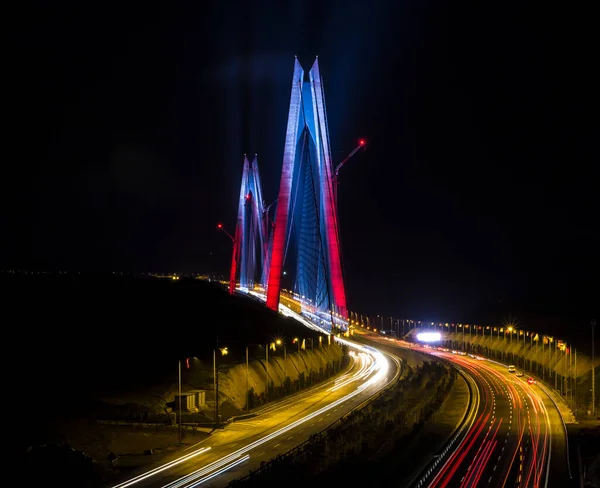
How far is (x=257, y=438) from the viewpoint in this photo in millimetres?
18969

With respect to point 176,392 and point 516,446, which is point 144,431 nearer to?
point 176,392

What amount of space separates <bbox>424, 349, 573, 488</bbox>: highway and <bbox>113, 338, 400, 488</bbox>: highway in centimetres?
451

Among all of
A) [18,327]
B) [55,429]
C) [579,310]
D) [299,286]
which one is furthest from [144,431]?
[579,310]

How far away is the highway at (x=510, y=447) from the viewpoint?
15.0 metres

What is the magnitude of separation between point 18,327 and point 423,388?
21597 mm

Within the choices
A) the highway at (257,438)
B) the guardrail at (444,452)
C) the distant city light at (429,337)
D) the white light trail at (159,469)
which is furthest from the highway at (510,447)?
the distant city light at (429,337)

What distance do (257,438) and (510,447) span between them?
23.8ft

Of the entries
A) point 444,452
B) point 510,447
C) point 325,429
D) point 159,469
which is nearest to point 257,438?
point 325,429

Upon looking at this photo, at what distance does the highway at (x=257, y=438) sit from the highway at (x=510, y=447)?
4.51 metres

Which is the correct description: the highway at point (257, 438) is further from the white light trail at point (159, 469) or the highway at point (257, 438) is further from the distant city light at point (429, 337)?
the distant city light at point (429, 337)

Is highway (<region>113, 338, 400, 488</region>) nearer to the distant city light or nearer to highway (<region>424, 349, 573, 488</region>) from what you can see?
highway (<region>424, 349, 573, 488</region>)

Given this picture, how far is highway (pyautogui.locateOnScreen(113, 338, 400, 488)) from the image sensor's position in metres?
14.5

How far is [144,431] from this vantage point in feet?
66.0

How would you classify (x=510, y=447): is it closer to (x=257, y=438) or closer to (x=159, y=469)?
(x=257, y=438)
